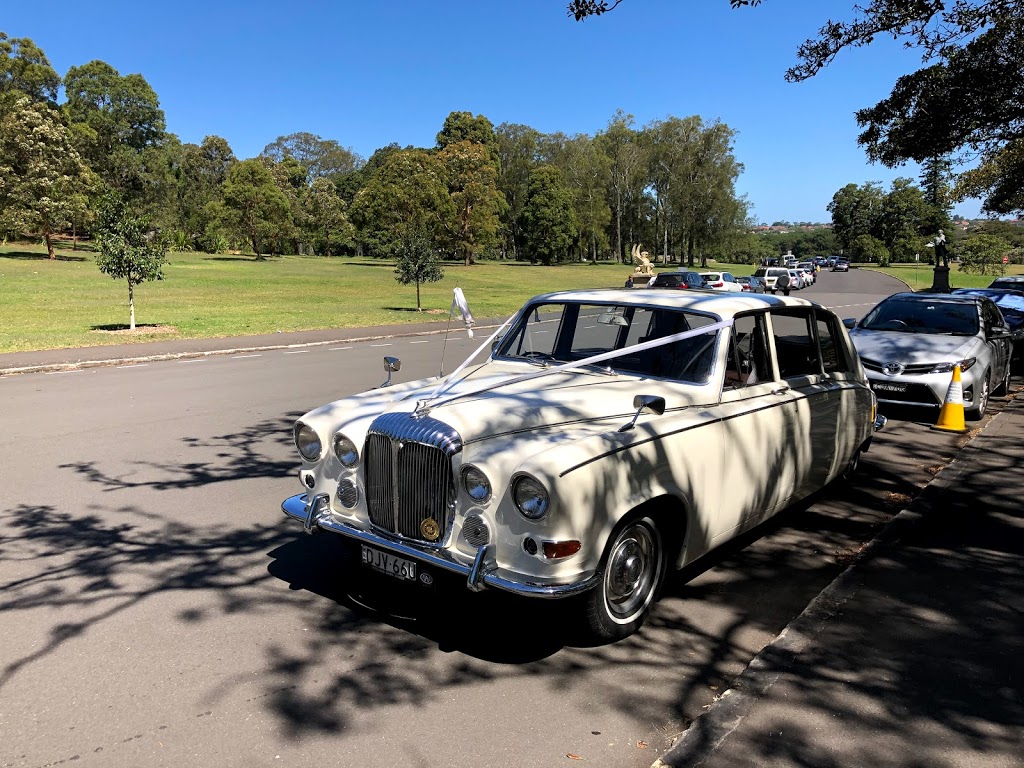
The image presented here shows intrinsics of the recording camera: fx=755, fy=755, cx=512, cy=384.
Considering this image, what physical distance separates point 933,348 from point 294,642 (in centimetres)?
877

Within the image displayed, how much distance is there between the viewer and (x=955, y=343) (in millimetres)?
9633

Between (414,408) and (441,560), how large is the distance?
0.90 m

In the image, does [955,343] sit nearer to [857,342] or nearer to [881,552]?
[857,342]

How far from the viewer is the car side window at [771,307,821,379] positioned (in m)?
5.21

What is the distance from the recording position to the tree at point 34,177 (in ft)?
145

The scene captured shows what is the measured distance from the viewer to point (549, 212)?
229 ft

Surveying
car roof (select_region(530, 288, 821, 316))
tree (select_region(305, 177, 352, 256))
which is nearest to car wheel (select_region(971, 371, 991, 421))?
car roof (select_region(530, 288, 821, 316))

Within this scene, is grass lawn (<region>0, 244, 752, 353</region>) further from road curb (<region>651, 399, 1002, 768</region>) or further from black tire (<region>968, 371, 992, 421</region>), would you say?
road curb (<region>651, 399, 1002, 768</region>)

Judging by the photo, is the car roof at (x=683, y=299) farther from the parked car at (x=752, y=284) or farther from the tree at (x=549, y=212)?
the tree at (x=549, y=212)

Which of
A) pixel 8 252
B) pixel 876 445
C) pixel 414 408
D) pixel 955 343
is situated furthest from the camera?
pixel 8 252

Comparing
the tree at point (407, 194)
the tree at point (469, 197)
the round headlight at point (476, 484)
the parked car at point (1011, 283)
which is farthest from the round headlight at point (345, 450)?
the tree at point (469, 197)

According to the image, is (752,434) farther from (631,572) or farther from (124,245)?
(124,245)

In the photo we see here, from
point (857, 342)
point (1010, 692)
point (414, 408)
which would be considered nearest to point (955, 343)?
point (857, 342)

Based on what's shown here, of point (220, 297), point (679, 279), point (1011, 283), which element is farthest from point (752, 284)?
point (220, 297)
